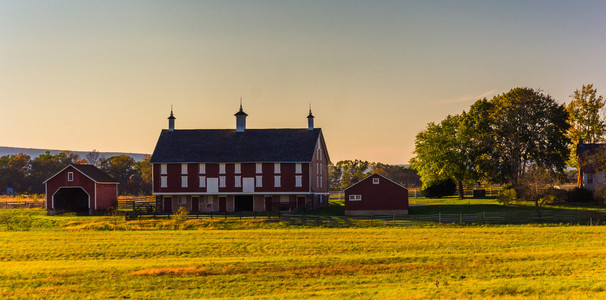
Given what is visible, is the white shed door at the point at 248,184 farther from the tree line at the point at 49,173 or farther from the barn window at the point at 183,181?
the tree line at the point at 49,173

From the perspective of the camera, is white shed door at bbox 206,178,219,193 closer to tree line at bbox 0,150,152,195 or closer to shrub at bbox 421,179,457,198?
shrub at bbox 421,179,457,198

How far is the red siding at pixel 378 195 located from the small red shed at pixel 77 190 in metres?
26.1

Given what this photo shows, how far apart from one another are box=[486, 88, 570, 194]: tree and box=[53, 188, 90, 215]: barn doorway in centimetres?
4416

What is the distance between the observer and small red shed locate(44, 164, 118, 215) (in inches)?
2286

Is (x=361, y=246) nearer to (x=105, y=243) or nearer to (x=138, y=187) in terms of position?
(x=105, y=243)

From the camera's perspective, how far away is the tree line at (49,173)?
351 ft

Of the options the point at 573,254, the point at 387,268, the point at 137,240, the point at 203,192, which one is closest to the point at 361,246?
the point at 387,268

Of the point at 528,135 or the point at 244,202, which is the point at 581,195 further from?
the point at 244,202

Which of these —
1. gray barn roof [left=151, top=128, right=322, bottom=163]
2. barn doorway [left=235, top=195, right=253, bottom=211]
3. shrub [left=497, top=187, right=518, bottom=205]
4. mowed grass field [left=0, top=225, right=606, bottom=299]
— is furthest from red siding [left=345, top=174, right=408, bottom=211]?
mowed grass field [left=0, top=225, right=606, bottom=299]

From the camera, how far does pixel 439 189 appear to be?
71562mm

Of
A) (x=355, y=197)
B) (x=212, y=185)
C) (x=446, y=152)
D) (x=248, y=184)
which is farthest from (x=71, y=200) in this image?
(x=446, y=152)

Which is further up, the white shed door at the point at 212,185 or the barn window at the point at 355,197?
the white shed door at the point at 212,185

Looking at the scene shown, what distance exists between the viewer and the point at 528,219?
46.8 metres

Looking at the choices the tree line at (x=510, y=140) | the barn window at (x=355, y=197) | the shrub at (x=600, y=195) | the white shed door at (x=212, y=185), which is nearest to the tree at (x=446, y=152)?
the tree line at (x=510, y=140)
